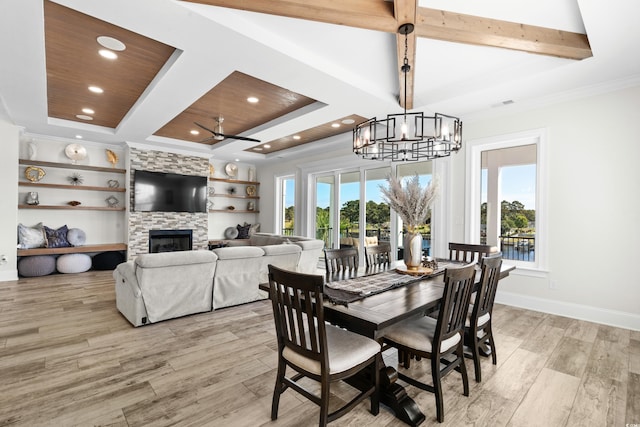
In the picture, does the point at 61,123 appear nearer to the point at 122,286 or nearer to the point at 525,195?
the point at 122,286

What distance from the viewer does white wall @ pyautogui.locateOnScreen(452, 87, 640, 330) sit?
11.3ft

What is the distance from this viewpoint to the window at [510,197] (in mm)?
4105

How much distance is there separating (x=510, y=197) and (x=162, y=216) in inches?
285

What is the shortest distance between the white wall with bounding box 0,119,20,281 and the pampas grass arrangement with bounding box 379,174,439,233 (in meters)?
6.62

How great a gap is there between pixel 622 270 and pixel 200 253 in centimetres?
495

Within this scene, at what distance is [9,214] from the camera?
208 inches

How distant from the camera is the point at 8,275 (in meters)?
5.30

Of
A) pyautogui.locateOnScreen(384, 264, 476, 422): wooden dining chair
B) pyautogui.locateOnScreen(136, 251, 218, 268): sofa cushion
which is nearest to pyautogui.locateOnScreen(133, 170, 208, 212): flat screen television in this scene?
pyautogui.locateOnScreen(136, 251, 218, 268): sofa cushion

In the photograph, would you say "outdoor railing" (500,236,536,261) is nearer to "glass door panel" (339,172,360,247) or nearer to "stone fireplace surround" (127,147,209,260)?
"glass door panel" (339,172,360,247)

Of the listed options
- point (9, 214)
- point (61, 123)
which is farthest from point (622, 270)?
point (9, 214)

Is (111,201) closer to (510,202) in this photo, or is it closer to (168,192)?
(168,192)

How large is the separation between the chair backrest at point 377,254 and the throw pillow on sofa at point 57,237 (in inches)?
249

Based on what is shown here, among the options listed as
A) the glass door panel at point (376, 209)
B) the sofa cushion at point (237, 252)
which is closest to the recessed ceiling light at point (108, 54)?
the sofa cushion at point (237, 252)

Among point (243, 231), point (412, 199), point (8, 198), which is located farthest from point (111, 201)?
point (412, 199)
